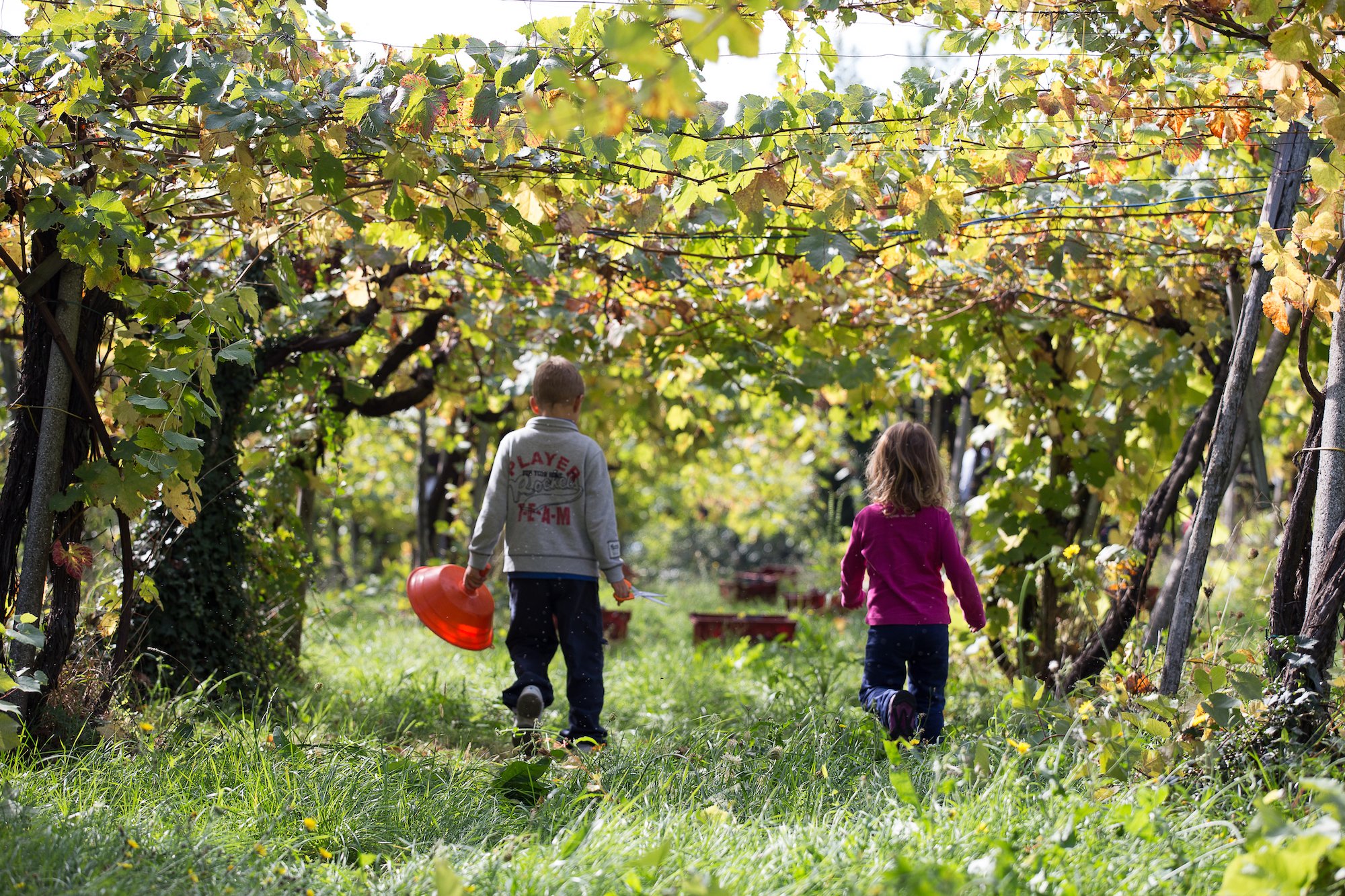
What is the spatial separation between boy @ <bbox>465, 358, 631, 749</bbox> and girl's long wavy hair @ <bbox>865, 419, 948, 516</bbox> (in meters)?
0.91

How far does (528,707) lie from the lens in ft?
10.7

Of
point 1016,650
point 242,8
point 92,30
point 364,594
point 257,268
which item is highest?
point 242,8

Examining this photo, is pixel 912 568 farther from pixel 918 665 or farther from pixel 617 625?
pixel 617 625

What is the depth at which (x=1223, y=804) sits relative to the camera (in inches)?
92.7

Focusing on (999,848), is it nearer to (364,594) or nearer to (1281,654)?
(1281,654)

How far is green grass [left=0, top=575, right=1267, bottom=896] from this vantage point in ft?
6.42

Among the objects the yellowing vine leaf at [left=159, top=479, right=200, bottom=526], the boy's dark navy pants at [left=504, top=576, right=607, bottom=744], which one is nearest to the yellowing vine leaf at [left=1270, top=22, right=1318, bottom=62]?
the boy's dark navy pants at [left=504, top=576, right=607, bottom=744]

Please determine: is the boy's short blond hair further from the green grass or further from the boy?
the green grass

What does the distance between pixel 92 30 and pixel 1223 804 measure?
3.26m

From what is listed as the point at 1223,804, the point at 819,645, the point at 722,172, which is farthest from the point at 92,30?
the point at 819,645

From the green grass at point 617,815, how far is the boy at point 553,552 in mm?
264

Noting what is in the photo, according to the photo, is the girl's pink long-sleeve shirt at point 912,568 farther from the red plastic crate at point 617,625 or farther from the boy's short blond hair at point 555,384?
the red plastic crate at point 617,625

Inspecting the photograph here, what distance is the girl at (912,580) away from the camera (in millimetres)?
3396

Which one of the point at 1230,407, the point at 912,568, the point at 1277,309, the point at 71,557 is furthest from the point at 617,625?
the point at 1277,309
